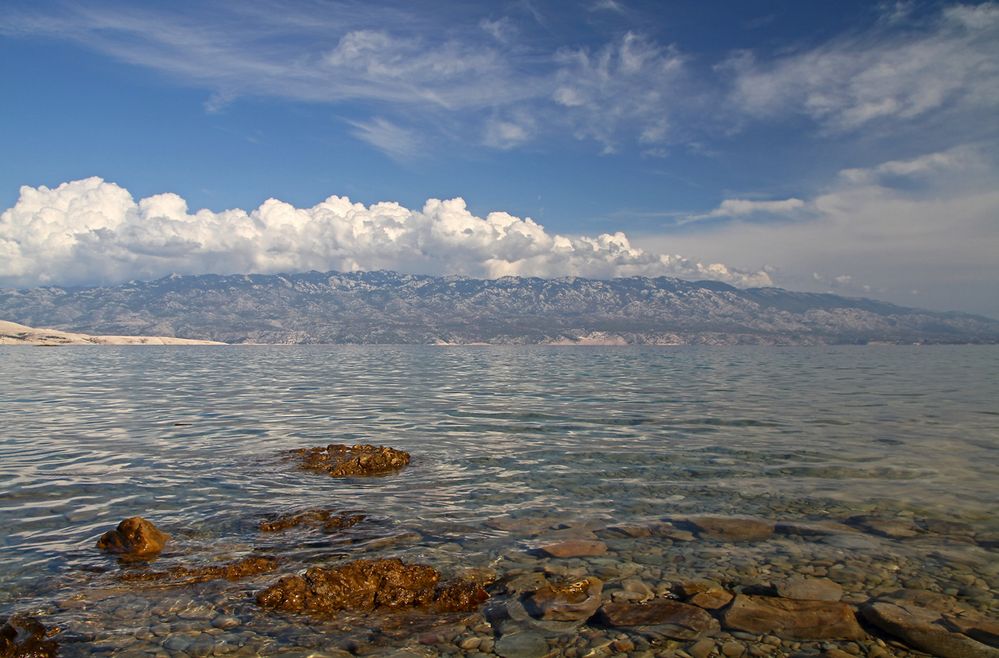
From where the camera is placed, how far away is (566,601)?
425 inches

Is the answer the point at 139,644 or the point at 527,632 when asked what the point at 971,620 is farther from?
the point at 139,644

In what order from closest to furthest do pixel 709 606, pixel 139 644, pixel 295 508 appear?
pixel 139 644
pixel 709 606
pixel 295 508

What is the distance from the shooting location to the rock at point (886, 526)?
1486cm

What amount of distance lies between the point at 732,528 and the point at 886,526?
4.01 m

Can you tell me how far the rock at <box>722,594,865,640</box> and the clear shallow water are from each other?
1.41m

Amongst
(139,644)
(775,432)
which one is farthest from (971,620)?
(775,432)

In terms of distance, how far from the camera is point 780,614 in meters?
10.2

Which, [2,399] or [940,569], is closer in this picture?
[940,569]

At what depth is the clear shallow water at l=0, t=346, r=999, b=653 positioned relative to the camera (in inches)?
450

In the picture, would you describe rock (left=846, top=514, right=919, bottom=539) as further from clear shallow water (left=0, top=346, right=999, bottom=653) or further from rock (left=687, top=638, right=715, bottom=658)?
rock (left=687, top=638, right=715, bottom=658)

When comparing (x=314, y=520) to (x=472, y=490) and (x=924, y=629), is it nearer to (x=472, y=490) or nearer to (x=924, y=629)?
(x=472, y=490)

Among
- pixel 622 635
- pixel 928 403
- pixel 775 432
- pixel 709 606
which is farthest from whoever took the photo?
pixel 928 403

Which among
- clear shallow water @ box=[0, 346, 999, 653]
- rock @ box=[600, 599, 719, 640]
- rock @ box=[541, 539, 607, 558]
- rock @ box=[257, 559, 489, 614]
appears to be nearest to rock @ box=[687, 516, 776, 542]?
clear shallow water @ box=[0, 346, 999, 653]

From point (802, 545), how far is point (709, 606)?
4702 mm
